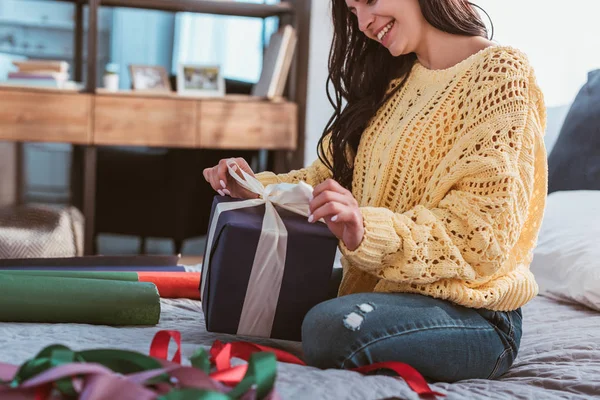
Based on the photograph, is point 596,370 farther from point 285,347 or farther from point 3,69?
point 3,69

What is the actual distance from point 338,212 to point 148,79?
2.42 metres

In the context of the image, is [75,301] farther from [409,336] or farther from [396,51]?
[396,51]

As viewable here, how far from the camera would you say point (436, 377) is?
3.86ft

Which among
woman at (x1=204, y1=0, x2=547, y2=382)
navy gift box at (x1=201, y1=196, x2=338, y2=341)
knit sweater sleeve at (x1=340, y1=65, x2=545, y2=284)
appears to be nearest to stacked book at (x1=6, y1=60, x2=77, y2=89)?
woman at (x1=204, y1=0, x2=547, y2=382)

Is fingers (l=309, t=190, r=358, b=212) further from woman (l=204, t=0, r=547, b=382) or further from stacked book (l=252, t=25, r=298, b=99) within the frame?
stacked book (l=252, t=25, r=298, b=99)

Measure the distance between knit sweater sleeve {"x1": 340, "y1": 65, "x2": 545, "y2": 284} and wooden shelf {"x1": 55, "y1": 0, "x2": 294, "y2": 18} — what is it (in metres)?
2.25

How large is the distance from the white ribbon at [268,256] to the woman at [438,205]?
0.07 m

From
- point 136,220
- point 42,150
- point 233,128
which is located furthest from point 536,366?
point 42,150

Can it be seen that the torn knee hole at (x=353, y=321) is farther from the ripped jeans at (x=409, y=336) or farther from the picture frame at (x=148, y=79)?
the picture frame at (x=148, y=79)

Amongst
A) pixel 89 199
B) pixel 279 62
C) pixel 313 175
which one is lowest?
pixel 89 199

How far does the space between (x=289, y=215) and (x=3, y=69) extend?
119 inches

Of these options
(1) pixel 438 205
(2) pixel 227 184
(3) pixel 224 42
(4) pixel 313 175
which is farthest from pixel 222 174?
(3) pixel 224 42

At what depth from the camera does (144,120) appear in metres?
3.09

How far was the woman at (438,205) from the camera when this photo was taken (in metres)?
1.12
